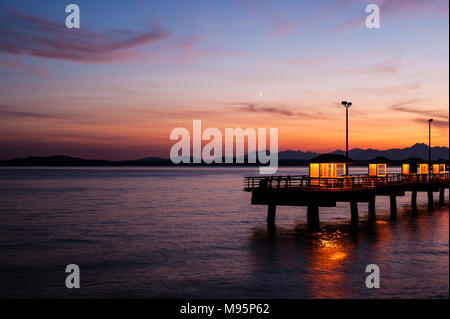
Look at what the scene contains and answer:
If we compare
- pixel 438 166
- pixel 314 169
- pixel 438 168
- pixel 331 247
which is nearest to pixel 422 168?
pixel 438 166

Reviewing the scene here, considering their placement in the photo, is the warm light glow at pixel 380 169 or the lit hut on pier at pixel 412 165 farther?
the lit hut on pier at pixel 412 165

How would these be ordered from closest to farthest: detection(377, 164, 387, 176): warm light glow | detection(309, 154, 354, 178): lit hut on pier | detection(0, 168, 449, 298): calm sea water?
detection(0, 168, 449, 298): calm sea water → detection(309, 154, 354, 178): lit hut on pier → detection(377, 164, 387, 176): warm light glow

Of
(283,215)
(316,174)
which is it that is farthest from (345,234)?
(283,215)

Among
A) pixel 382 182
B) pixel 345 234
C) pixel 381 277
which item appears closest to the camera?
pixel 381 277

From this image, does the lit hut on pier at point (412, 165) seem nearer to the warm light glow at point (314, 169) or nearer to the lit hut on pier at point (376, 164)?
the lit hut on pier at point (376, 164)

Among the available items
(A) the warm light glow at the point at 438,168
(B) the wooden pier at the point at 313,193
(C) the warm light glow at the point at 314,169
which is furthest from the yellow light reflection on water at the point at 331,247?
(A) the warm light glow at the point at 438,168

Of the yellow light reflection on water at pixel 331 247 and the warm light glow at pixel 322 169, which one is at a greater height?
the warm light glow at pixel 322 169

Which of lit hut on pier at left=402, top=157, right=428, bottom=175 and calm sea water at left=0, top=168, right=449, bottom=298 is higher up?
lit hut on pier at left=402, top=157, right=428, bottom=175

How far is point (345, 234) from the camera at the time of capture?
38281mm

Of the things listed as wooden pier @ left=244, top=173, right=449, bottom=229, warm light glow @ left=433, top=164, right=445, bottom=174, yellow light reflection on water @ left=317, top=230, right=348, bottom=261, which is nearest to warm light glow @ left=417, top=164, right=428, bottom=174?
warm light glow @ left=433, top=164, right=445, bottom=174

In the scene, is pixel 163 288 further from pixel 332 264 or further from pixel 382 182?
pixel 382 182

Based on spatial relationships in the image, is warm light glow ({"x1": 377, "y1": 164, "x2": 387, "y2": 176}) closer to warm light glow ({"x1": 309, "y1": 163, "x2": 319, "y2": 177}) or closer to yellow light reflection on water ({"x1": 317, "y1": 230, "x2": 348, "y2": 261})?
warm light glow ({"x1": 309, "y1": 163, "x2": 319, "y2": 177})

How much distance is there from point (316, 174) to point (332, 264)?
47.6ft

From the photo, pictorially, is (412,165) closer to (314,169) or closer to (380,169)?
(380,169)
